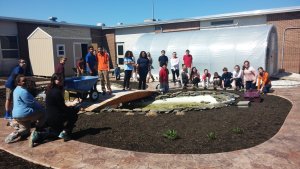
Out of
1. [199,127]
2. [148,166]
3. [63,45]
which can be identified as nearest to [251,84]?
[199,127]

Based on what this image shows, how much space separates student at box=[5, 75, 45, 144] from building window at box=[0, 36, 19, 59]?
57.3 feet

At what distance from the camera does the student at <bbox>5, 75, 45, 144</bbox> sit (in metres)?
5.45

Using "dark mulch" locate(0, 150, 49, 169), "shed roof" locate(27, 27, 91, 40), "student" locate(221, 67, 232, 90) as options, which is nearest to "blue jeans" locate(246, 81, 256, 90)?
"student" locate(221, 67, 232, 90)

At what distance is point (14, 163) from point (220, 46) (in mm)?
13906

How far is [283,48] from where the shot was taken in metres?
18.6

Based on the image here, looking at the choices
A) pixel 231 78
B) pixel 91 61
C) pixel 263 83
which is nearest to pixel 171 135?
pixel 91 61

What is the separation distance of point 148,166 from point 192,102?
6126 millimetres

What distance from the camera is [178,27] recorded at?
76.8 feet

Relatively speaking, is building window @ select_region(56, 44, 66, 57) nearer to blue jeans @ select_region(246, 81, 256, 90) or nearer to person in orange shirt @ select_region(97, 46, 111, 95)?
person in orange shirt @ select_region(97, 46, 111, 95)

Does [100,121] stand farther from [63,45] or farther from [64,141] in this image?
[63,45]

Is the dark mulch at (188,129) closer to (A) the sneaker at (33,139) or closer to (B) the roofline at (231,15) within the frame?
(A) the sneaker at (33,139)

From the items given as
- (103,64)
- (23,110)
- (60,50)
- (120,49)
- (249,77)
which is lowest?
(23,110)

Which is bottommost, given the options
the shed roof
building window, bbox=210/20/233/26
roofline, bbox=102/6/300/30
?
the shed roof

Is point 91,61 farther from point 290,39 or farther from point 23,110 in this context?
point 290,39
